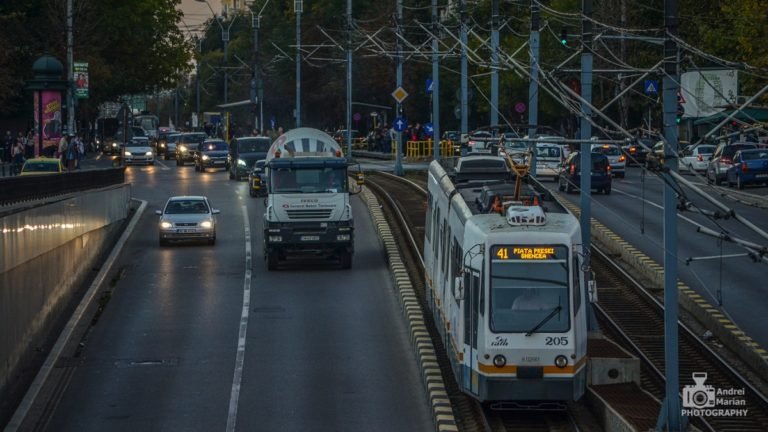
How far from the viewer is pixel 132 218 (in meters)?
48.5

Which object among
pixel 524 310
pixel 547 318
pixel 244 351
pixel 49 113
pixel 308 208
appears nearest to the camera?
pixel 547 318

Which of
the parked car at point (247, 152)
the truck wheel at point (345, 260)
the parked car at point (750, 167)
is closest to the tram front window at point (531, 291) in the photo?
the truck wheel at point (345, 260)

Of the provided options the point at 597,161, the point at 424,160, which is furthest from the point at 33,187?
the point at 424,160

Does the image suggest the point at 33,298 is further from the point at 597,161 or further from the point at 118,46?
the point at 118,46

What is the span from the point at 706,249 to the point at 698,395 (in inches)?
615

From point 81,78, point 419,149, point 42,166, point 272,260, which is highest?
point 81,78

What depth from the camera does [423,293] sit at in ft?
107

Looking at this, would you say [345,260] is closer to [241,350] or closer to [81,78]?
[241,350]

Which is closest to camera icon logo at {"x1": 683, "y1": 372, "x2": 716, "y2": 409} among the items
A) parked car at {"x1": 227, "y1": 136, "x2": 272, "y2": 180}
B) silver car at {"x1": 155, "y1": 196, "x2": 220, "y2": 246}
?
silver car at {"x1": 155, "y1": 196, "x2": 220, "y2": 246}

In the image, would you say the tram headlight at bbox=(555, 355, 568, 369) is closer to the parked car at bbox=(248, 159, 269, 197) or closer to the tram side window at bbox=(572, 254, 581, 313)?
the tram side window at bbox=(572, 254, 581, 313)

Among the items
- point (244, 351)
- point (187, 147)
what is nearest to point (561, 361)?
point (244, 351)

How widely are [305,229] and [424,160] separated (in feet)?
146

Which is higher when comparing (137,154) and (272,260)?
(137,154)

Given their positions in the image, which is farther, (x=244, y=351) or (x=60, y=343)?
(x=60, y=343)
